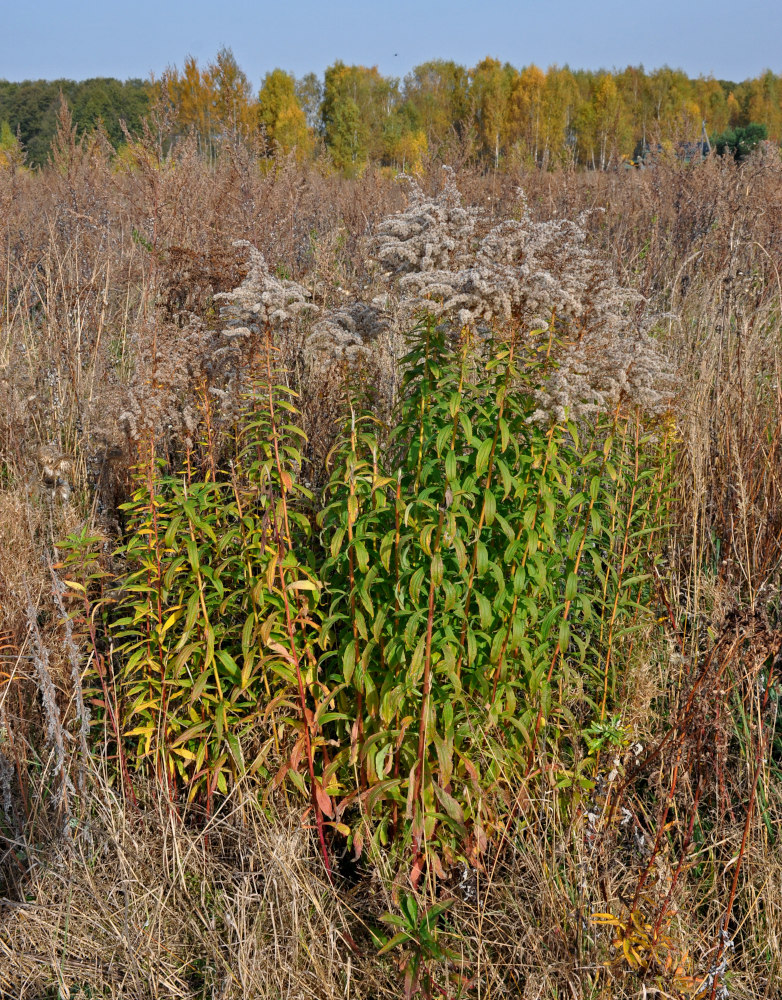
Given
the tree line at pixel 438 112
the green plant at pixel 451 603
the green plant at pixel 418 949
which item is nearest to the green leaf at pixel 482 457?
the green plant at pixel 451 603

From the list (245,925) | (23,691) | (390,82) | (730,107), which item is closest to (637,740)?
(245,925)

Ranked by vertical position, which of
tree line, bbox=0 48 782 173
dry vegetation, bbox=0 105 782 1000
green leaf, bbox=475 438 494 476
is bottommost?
dry vegetation, bbox=0 105 782 1000

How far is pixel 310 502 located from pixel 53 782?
1.43 m

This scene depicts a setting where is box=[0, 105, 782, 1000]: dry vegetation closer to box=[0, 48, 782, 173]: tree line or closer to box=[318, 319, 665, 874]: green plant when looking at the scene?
box=[318, 319, 665, 874]: green plant

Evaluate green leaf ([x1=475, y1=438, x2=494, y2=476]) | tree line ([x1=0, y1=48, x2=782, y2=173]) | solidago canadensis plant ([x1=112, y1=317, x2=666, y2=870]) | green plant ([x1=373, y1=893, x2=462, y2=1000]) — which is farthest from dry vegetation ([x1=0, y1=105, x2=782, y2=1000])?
tree line ([x1=0, y1=48, x2=782, y2=173])

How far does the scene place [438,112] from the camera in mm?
27734

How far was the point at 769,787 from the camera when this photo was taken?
110 inches

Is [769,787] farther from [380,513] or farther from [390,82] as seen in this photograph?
[390,82]

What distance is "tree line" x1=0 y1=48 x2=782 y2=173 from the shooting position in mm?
12078

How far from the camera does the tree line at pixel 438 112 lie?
476 inches

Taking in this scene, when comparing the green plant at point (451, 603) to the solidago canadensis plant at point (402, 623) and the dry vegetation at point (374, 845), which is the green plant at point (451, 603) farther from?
the dry vegetation at point (374, 845)

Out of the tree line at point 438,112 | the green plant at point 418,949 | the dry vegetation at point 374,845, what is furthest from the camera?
the tree line at point 438,112

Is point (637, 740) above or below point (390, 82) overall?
below

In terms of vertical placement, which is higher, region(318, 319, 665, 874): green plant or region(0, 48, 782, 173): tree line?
region(0, 48, 782, 173): tree line
